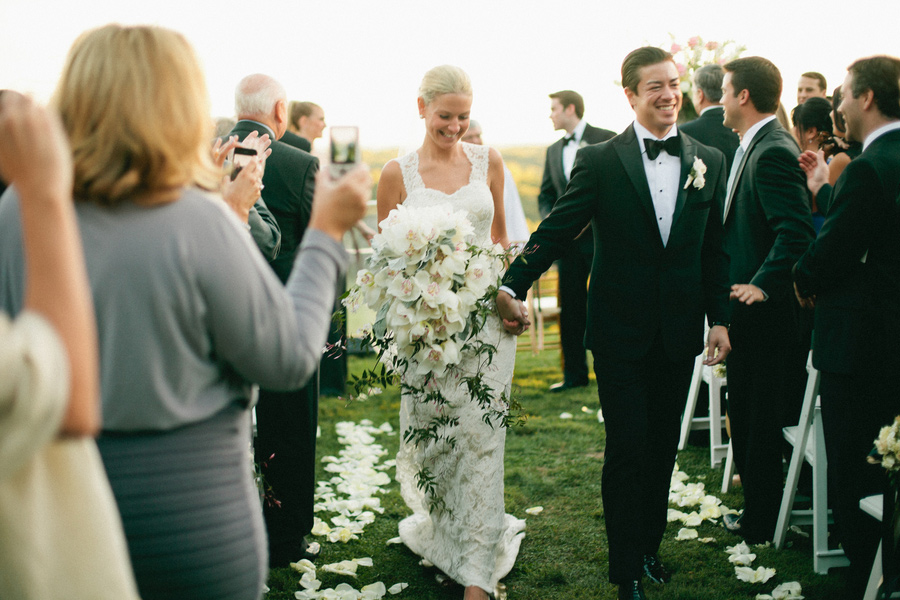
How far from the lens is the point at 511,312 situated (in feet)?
10.9

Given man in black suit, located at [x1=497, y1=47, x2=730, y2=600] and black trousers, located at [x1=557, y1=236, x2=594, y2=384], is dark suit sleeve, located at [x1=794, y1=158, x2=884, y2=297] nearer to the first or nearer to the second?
man in black suit, located at [x1=497, y1=47, x2=730, y2=600]

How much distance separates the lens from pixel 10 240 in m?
1.38

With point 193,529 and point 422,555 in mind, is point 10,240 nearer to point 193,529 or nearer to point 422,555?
point 193,529

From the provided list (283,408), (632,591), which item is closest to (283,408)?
(283,408)

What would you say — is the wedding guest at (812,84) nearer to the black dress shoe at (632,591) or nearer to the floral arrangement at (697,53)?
the floral arrangement at (697,53)

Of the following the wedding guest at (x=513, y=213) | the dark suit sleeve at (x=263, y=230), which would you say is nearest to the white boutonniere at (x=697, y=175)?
the dark suit sleeve at (x=263, y=230)

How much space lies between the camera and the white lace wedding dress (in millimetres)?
3463

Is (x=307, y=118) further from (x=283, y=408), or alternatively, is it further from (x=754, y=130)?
(x=754, y=130)

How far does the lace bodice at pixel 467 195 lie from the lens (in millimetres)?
3717

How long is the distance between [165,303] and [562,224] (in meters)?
2.23

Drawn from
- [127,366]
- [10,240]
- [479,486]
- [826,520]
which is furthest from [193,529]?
[826,520]

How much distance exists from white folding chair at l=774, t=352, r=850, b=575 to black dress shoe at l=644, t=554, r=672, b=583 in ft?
2.19

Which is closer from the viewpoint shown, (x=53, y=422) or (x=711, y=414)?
(x=53, y=422)

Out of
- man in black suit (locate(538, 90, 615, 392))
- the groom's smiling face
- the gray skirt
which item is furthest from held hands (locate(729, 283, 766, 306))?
man in black suit (locate(538, 90, 615, 392))
